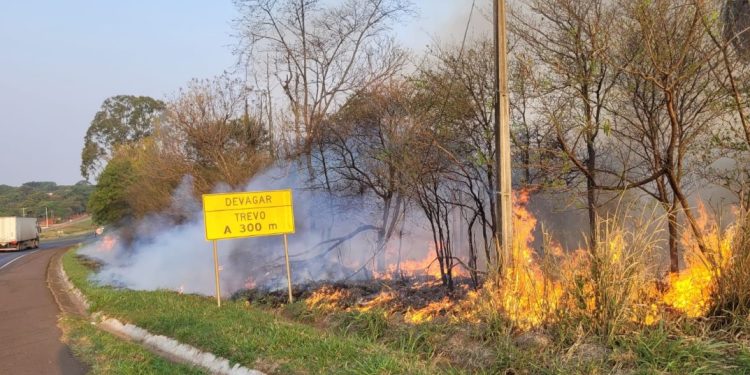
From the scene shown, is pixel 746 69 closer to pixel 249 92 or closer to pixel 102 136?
pixel 249 92

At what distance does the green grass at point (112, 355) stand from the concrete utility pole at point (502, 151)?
3.76 meters

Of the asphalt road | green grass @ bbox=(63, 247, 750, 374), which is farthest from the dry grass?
the asphalt road

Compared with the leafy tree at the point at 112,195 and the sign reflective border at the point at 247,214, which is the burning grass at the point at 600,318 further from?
the leafy tree at the point at 112,195

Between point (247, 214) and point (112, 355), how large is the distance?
414 centimetres

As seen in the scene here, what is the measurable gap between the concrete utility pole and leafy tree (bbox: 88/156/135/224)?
30.2 meters

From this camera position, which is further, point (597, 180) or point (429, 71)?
point (429, 71)

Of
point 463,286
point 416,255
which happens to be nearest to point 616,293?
point 463,286

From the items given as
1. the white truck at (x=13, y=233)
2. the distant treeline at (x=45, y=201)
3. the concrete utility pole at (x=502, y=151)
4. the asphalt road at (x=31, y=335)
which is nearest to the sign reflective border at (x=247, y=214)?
the asphalt road at (x=31, y=335)

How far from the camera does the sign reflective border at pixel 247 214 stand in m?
11.2

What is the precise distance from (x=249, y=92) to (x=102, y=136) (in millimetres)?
39012

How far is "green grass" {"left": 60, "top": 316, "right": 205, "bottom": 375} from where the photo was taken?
22.4ft

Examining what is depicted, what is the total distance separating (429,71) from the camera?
Answer: 11352 millimetres

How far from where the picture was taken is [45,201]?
372 ft

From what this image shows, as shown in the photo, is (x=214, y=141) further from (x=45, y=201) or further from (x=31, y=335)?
(x=45, y=201)
